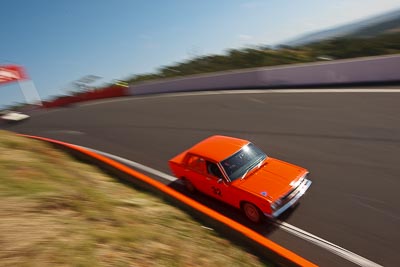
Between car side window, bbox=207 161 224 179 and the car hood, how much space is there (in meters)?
0.53

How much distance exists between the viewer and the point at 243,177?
25.0ft

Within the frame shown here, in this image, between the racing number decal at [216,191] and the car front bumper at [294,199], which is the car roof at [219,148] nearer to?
the racing number decal at [216,191]

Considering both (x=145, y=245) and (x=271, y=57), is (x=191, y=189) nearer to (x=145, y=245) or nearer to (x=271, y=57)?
(x=145, y=245)

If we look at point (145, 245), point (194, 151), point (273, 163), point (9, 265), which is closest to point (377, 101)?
point (273, 163)

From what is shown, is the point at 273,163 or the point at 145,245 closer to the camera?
the point at 145,245

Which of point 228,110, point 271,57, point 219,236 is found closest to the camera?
point 219,236

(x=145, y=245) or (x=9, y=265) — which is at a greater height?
(x=9, y=265)

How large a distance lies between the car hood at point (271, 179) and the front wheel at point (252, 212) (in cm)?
34

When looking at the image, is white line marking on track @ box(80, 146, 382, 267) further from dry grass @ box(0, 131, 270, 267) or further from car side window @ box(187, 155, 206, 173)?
car side window @ box(187, 155, 206, 173)

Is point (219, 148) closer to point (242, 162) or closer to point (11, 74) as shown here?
point (242, 162)

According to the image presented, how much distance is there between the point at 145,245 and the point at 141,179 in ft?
9.09

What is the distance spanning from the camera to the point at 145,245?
516 cm

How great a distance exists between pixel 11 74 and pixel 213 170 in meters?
32.7

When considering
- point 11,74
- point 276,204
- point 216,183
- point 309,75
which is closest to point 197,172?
point 216,183
